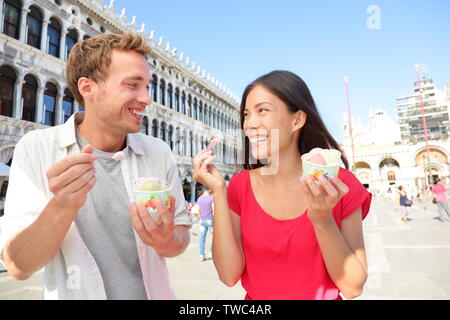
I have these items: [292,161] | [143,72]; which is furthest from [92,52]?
[292,161]

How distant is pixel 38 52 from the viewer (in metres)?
14.8

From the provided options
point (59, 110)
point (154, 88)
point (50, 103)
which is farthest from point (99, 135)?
point (154, 88)

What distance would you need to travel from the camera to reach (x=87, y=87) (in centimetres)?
184

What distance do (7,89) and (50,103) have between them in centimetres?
225

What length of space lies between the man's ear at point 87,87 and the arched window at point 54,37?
17265 mm

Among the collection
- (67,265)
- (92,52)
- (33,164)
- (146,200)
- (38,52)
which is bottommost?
(67,265)

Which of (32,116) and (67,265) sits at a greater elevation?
(32,116)

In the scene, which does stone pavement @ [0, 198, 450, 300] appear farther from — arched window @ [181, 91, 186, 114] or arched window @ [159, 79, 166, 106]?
arched window @ [181, 91, 186, 114]

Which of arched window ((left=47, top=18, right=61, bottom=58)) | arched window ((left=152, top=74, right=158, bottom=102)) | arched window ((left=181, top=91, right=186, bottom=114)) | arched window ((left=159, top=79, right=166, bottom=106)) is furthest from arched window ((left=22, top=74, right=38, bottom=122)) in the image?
arched window ((left=181, top=91, right=186, bottom=114))

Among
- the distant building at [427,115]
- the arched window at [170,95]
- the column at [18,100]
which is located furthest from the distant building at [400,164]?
the column at [18,100]

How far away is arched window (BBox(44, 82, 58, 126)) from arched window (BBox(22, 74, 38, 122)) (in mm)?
606

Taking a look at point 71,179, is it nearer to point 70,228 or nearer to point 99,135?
point 70,228
